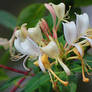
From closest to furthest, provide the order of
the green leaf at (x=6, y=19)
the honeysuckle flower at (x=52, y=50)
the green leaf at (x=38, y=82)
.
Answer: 1. the honeysuckle flower at (x=52, y=50)
2. the green leaf at (x=38, y=82)
3. the green leaf at (x=6, y=19)

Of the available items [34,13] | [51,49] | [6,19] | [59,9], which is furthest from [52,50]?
[6,19]

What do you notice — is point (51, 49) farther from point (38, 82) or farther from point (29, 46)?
point (38, 82)

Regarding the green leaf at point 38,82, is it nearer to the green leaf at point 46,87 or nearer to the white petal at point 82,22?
the green leaf at point 46,87

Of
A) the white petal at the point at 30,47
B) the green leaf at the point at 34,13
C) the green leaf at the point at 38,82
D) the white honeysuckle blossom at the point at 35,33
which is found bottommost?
the green leaf at the point at 38,82

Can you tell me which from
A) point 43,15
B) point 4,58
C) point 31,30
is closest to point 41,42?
point 31,30

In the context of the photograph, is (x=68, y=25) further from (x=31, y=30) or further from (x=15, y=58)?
(x=15, y=58)

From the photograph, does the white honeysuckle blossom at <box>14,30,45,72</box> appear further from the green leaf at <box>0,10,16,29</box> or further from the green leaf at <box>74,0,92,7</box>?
the green leaf at <box>0,10,16,29</box>

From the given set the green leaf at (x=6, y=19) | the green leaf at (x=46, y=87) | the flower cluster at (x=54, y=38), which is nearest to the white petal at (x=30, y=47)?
the flower cluster at (x=54, y=38)
